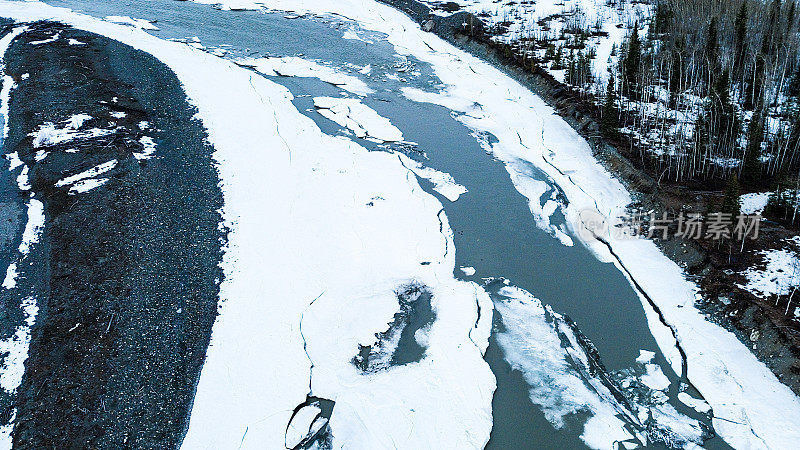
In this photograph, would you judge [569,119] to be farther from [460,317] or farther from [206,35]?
[206,35]

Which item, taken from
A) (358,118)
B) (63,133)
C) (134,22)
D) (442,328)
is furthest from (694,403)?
(134,22)

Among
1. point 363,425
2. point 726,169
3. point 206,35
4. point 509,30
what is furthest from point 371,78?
point 363,425

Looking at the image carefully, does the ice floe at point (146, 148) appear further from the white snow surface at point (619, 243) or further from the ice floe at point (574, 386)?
the ice floe at point (574, 386)

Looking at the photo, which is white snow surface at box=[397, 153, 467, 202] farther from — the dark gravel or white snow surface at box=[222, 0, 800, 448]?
the dark gravel

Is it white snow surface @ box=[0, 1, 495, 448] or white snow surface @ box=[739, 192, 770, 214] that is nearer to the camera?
white snow surface @ box=[0, 1, 495, 448]

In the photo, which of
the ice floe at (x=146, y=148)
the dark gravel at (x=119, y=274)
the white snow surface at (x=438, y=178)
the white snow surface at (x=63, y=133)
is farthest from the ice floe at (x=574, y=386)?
the white snow surface at (x=63, y=133)

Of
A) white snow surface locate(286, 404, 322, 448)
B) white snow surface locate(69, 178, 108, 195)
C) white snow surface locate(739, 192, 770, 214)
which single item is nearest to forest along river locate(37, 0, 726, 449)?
white snow surface locate(286, 404, 322, 448)
